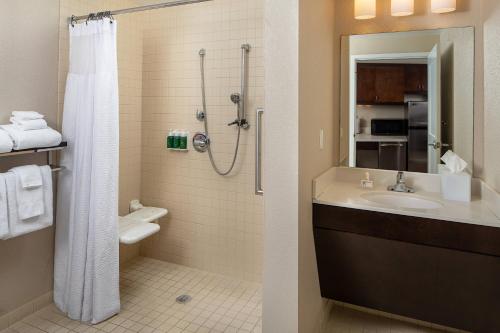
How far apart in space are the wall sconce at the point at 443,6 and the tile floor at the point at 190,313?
81.9 inches

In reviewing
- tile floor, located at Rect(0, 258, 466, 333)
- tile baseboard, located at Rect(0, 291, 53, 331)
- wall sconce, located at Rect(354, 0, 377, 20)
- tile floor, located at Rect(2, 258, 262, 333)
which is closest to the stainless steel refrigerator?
wall sconce, located at Rect(354, 0, 377, 20)

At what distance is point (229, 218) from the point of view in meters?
2.92

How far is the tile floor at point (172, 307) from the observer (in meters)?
2.21

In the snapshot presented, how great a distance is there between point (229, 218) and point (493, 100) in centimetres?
207

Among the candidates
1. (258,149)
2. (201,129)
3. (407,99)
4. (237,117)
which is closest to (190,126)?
(201,129)

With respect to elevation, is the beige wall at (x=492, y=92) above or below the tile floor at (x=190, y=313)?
above

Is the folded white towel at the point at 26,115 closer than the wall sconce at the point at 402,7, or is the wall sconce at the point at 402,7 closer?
the folded white towel at the point at 26,115

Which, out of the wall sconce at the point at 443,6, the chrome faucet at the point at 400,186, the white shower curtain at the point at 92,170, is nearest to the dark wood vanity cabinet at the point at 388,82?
the wall sconce at the point at 443,6

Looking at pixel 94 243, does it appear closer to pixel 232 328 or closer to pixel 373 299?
pixel 232 328

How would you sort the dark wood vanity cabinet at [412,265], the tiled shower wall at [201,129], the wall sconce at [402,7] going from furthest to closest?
1. the tiled shower wall at [201,129]
2. the wall sconce at [402,7]
3. the dark wood vanity cabinet at [412,265]

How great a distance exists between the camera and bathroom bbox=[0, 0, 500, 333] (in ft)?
5.57

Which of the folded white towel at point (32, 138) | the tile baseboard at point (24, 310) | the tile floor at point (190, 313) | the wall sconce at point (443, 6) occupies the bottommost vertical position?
the tile floor at point (190, 313)

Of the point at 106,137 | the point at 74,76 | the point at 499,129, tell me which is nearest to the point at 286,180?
the point at 499,129

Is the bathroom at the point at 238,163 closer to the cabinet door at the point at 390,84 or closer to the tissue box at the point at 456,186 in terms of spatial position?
the tissue box at the point at 456,186
